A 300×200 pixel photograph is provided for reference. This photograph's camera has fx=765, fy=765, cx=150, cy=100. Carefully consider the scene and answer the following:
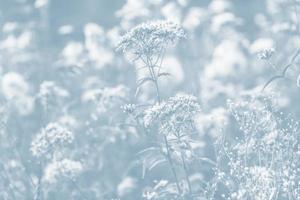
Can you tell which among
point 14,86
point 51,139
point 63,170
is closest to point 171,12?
point 14,86

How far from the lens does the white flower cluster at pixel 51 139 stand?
7.41 metres

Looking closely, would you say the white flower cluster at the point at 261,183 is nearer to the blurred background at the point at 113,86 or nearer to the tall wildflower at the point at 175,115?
the tall wildflower at the point at 175,115

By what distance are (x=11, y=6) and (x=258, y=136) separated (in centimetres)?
1001

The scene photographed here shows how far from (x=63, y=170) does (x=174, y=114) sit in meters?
1.94

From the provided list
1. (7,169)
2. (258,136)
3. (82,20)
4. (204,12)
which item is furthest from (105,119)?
(82,20)

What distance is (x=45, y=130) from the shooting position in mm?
7477

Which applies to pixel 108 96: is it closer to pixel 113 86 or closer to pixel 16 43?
pixel 113 86

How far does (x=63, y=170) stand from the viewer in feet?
25.2

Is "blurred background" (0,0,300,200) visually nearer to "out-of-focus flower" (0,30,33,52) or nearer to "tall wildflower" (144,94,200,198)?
"out-of-focus flower" (0,30,33,52)

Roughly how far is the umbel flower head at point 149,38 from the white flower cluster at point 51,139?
1413mm

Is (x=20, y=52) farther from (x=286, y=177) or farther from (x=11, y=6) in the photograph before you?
(x=286, y=177)

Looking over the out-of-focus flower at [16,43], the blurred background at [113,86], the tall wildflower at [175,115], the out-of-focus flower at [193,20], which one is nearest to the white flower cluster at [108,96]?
the blurred background at [113,86]

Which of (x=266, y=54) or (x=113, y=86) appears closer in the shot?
(x=266, y=54)

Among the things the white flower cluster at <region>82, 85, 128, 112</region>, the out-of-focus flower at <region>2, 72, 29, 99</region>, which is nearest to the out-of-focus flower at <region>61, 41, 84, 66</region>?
the out-of-focus flower at <region>2, 72, 29, 99</region>
